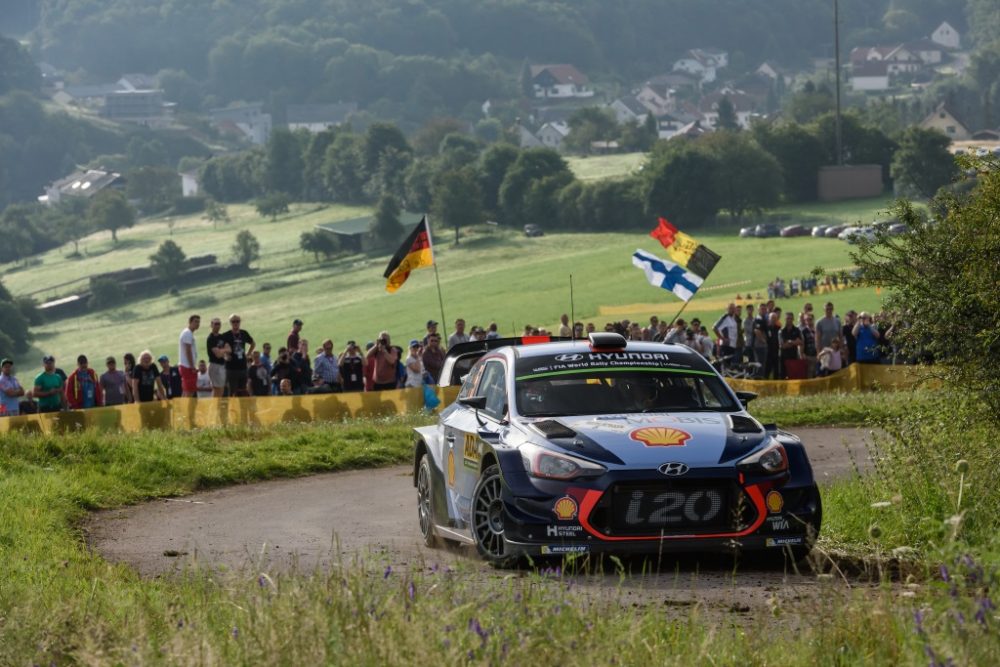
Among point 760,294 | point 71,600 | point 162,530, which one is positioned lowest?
point 760,294

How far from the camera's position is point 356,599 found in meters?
6.92

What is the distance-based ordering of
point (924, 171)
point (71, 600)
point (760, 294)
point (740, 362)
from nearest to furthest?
point (71, 600), point (740, 362), point (760, 294), point (924, 171)

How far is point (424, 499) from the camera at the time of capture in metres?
13.1

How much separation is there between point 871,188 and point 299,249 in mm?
61204

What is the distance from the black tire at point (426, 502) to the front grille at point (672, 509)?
2375 mm

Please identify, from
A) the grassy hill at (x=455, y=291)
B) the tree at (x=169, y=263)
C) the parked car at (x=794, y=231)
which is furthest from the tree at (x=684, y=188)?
the tree at (x=169, y=263)

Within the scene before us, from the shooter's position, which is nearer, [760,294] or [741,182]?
[760,294]

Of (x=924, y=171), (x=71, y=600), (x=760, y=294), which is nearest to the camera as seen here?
(x=71, y=600)

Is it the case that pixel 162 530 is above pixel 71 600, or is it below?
below

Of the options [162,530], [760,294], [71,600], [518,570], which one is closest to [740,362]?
[162,530]

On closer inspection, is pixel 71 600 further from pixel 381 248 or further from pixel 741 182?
→ pixel 381 248

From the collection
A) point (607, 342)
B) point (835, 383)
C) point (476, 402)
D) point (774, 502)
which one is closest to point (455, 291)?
point (835, 383)

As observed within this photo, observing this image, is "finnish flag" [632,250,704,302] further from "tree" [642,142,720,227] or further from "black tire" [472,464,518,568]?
"tree" [642,142,720,227]

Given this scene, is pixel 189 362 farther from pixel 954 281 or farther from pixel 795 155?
pixel 795 155
